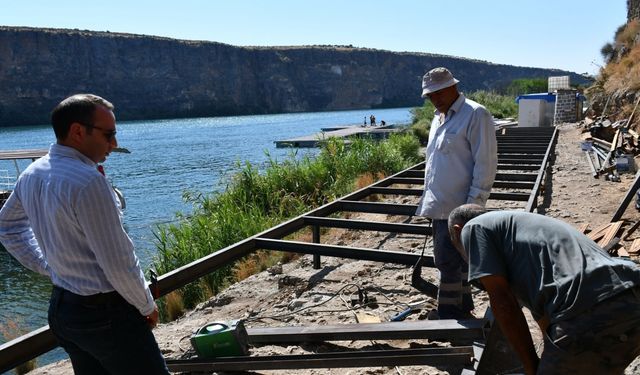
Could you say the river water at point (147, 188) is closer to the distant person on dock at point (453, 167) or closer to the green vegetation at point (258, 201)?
the green vegetation at point (258, 201)

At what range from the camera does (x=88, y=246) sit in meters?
2.10

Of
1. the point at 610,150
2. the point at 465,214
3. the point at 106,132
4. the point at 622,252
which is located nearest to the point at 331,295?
the point at 465,214

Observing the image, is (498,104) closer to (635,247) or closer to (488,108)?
(488,108)

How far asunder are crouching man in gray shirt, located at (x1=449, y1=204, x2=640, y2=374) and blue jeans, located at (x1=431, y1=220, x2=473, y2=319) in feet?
4.57

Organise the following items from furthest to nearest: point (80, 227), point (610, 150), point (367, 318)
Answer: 1. point (610, 150)
2. point (367, 318)
3. point (80, 227)

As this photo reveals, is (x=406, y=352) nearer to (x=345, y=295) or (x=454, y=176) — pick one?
(x=454, y=176)

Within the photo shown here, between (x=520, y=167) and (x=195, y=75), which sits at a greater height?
(x=195, y=75)

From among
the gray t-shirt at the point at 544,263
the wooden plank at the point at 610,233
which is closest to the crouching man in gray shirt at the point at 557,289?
the gray t-shirt at the point at 544,263

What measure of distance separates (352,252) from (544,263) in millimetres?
2980

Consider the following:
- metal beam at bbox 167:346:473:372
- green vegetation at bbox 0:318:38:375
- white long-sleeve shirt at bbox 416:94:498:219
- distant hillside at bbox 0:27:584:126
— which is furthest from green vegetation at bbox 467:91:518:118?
distant hillside at bbox 0:27:584:126

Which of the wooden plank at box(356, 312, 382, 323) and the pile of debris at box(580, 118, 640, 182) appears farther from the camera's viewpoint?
the pile of debris at box(580, 118, 640, 182)

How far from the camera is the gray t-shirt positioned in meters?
2.08

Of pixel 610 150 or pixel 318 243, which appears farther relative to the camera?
pixel 610 150

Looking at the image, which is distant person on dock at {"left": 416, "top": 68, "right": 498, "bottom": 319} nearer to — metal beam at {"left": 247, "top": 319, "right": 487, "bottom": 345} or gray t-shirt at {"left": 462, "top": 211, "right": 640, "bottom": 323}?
metal beam at {"left": 247, "top": 319, "right": 487, "bottom": 345}
